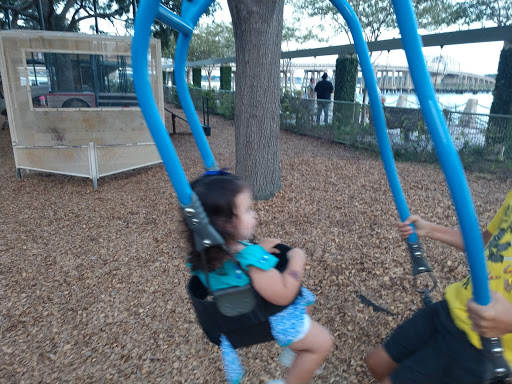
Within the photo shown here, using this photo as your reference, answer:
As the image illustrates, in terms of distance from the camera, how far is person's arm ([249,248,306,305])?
4.31 ft

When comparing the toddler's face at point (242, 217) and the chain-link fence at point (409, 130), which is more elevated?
the toddler's face at point (242, 217)

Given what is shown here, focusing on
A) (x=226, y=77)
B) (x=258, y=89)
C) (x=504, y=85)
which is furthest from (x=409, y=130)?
(x=226, y=77)

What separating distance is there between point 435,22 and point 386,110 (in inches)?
322

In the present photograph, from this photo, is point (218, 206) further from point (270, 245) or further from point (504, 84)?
point (504, 84)

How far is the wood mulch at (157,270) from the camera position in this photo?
2.48 meters

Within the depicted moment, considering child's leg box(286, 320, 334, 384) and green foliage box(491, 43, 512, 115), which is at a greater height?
green foliage box(491, 43, 512, 115)

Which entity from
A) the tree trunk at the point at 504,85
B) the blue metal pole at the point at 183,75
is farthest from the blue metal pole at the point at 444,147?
the tree trunk at the point at 504,85

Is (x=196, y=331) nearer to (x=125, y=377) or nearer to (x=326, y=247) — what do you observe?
(x=125, y=377)

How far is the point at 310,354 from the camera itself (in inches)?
59.1

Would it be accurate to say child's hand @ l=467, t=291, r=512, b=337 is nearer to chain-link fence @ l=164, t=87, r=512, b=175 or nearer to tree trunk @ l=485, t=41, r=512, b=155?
chain-link fence @ l=164, t=87, r=512, b=175

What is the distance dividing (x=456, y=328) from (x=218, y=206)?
36.6 inches

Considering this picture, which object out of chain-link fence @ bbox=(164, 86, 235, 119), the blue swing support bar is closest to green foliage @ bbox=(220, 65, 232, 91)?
chain-link fence @ bbox=(164, 86, 235, 119)

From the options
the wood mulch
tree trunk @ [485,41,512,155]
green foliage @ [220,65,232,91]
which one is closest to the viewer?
the wood mulch

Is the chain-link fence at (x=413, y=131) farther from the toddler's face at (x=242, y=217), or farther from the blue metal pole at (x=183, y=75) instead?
the toddler's face at (x=242, y=217)
